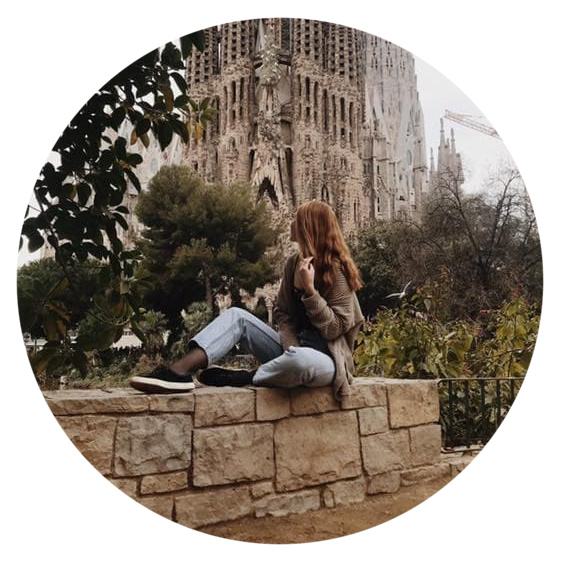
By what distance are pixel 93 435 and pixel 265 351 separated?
94 centimetres

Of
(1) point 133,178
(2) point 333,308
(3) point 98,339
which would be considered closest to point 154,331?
(3) point 98,339

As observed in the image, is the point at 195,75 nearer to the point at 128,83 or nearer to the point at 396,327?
the point at 128,83

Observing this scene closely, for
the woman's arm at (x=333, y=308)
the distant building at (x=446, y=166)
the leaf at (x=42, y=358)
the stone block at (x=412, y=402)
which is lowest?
the stone block at (x=412, y=402)

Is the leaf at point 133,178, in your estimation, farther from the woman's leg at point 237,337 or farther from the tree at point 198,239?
the woman's leg at point 237,337

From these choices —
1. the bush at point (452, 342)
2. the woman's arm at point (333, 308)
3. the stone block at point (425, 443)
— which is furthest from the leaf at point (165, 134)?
the stone block at point (425, 443)

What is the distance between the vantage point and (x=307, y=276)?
347cm

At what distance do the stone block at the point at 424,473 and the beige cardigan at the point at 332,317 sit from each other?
0.61m

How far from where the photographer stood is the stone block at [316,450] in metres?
3.50

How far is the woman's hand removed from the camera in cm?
346

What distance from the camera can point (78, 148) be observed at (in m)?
3.71

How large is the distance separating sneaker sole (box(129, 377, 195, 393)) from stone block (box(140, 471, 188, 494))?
0.42m

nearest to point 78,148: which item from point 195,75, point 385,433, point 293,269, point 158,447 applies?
point 195,75

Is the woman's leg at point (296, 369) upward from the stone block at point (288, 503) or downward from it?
upward

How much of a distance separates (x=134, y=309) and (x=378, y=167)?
5.15ft
